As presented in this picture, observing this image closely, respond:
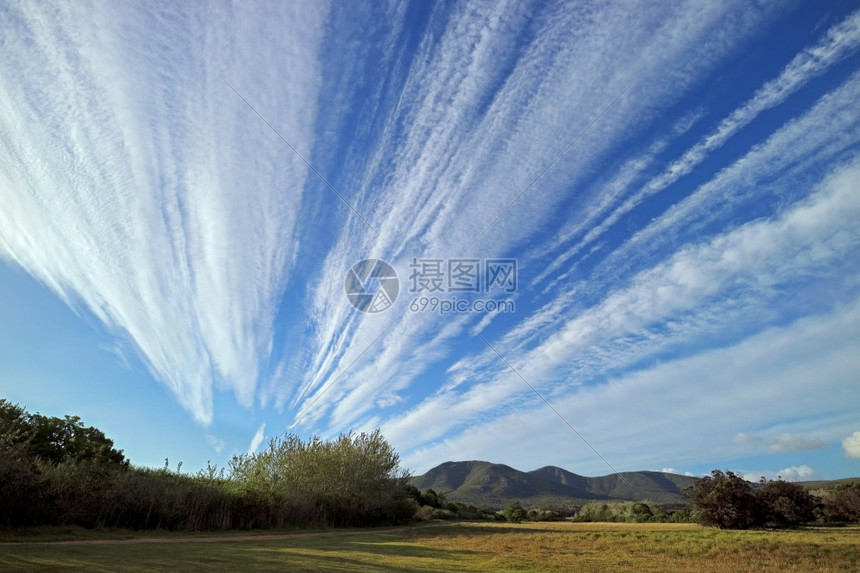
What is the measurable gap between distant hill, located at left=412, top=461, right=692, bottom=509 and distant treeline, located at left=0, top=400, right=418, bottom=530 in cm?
4773

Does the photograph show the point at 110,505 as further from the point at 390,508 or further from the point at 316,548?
the point at 390,508

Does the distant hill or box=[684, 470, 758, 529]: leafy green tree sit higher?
the distant hill

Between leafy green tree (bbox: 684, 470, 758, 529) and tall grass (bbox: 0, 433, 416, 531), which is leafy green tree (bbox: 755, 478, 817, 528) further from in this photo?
tall grass (bbox: 0, 433, 416, 531)

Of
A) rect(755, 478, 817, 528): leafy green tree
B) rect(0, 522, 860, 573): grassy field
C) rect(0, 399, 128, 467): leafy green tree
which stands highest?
rect(0, 399, 128, 467): leafy green tree

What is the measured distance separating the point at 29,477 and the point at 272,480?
1786 cm

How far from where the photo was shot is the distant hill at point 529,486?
91938 mm

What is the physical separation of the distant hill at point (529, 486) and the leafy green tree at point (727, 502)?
61.6m

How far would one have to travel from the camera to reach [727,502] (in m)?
24.7

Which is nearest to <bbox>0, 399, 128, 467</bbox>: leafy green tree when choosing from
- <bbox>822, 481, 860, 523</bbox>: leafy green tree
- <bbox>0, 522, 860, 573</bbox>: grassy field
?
<bbox>0, 522, 860, 573</bbox>: grassy field

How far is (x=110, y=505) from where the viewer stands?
23844mm

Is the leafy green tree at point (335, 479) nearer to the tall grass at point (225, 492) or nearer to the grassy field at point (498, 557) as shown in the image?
the tall grass at point (225, 492)

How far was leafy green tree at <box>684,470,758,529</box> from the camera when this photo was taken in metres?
24.5

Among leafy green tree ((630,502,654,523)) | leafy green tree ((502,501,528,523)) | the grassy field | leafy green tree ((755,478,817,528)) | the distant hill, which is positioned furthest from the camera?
the distant hill

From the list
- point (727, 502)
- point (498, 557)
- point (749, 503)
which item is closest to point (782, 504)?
point (749, 503)
